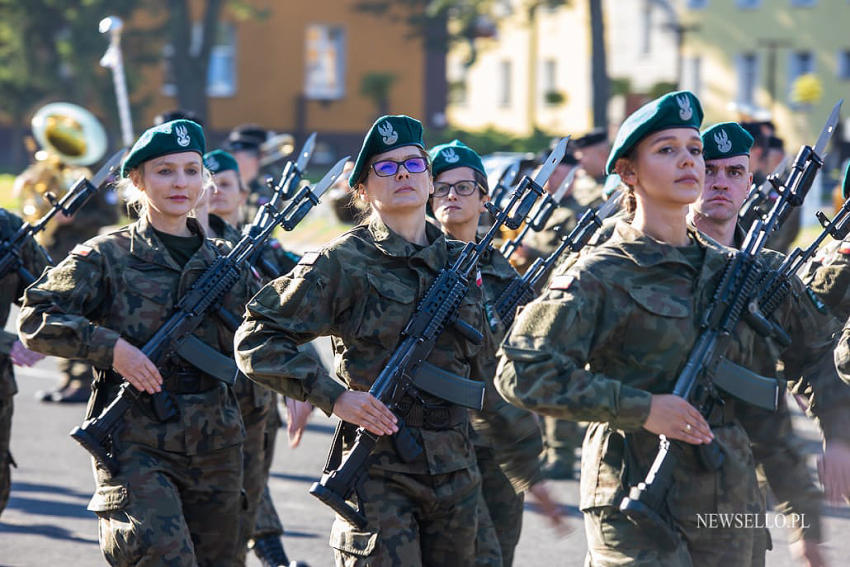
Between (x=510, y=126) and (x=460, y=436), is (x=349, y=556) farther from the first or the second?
(x=510, y=126)

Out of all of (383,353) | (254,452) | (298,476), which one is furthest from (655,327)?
(298,476)

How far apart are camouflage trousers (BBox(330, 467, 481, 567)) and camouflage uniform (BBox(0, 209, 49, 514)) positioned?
99.4 inches

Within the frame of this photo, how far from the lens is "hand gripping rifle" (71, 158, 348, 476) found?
5383 millimetres

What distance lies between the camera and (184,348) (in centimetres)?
557

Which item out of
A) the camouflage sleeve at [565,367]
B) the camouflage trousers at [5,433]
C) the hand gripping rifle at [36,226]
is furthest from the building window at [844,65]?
the camouflage sleeve at [565,367]

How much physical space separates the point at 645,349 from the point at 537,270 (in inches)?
99.8

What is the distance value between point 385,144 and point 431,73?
36.9 meters

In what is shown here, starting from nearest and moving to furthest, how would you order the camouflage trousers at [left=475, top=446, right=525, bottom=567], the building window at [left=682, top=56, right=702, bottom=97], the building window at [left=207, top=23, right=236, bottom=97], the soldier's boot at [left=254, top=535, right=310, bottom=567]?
1. the camouflage trousers at [left=475, top=446, right=525, bottom=567]
2. the soldier's boot at [left=254, top=535, right=310, bottom=567]
3. the building window at [left=207, top=23, right=236, bottom=97]
4. the building window at [left=682, top=56, right=702, bottom=97]

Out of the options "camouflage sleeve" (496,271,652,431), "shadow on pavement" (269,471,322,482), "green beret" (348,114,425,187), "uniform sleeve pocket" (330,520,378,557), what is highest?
"green beret" (348,114,425,187)

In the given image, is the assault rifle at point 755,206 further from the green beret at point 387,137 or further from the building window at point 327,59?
the building window at point 327,59

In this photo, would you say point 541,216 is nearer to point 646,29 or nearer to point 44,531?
point 44,531

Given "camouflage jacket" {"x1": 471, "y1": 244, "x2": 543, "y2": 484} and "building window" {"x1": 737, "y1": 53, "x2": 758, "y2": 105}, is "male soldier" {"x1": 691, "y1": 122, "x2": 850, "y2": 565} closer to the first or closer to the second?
"camouflage jacket" {"x1": 471, "y1": 244, "x2": 543, "y2": 484}

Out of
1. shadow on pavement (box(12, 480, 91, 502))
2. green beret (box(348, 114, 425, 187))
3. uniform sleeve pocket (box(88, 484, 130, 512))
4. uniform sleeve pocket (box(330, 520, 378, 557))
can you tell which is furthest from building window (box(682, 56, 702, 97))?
uniform sleeve pocket (box(330, 520, 378, 557))

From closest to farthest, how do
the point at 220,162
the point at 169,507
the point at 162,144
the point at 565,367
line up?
the point at 565,367 → the point at 169,507 → the point at 162,144 → the point at 220,162
